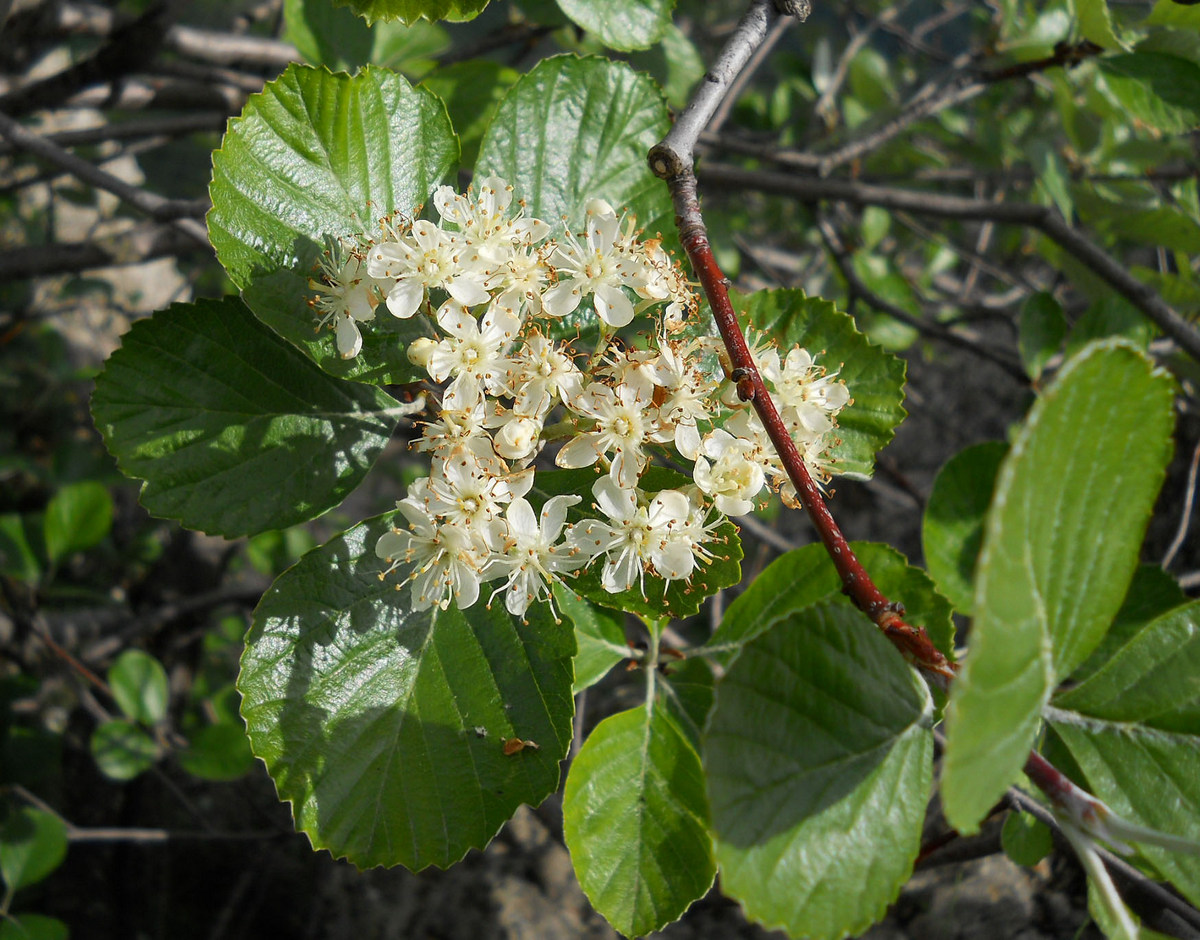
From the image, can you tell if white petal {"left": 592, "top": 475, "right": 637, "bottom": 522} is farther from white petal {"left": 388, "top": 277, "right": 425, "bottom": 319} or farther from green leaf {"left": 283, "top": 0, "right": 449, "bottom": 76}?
green leaf {"left": 283, "top": 0, "right": 449, "bottom": 76}

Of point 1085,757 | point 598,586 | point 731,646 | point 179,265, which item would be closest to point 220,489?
point 598,586

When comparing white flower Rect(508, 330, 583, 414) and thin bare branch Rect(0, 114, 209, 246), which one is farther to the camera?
thin bare branch Rect(0, 114, 209, 246)

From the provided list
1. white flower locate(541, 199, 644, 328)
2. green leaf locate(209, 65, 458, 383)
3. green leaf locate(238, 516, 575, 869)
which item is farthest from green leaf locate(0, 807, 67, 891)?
white flower locate(541, 199, 644, 328)

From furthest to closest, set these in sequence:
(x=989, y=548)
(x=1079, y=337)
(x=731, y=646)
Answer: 1. (x=1079, y=337)
2. (x=731, y=646)
3. (x=989, y=548)

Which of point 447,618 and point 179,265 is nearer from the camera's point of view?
point 447,618

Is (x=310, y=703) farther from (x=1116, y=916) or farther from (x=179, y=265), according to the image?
(x=179, y=265)

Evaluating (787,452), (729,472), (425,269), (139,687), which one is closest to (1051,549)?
(787,452)

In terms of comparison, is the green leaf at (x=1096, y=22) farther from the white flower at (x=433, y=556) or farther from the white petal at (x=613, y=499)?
the white flower at (x=433, y=556)
